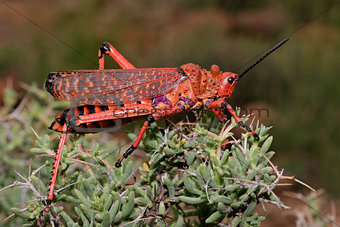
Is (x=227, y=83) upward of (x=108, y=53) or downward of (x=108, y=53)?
downward

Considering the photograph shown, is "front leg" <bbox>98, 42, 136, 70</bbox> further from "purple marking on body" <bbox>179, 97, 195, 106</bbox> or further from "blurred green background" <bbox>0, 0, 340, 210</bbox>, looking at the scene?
"blurred green background" <bbox>0, 0, 340, 210</bbox>

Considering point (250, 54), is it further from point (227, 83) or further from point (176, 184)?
point (176, 184)

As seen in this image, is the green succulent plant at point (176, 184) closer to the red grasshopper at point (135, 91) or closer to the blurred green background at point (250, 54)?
the red grasshopper at point (135, 91)

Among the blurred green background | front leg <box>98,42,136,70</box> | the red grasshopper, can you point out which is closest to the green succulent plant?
the red grasshopper

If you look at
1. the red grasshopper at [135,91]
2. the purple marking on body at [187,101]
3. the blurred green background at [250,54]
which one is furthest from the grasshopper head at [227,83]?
the blurred green background at [250,54]

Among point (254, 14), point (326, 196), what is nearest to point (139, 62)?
point (326, 196)

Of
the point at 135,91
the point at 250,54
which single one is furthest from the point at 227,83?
the point at 250,54
